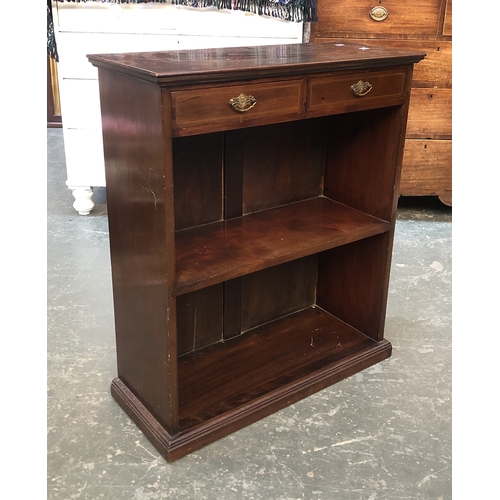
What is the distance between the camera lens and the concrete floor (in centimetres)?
164

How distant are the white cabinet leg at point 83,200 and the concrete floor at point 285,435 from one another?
88cm

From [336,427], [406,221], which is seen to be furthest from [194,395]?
[406,221]

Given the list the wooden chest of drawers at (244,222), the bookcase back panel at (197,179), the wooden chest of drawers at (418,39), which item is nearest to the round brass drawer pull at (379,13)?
the wooden chest of drawers at (418,39)

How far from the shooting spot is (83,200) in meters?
3.39

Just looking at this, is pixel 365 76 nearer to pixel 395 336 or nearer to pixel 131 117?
pixel 131 117

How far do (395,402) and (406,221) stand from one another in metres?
1.66

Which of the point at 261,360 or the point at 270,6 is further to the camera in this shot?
the point at 270,6

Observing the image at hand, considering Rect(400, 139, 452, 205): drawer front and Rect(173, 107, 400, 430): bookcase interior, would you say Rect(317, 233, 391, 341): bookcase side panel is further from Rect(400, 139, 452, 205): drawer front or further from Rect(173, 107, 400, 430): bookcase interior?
Rect(400, 139, 452, 205): drawer front

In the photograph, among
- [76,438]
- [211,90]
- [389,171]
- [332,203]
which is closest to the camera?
[211,90]

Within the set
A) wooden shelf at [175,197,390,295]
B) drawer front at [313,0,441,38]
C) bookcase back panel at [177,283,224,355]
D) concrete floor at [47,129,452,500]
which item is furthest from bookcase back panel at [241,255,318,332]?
drawer front at [313,0,441,38]

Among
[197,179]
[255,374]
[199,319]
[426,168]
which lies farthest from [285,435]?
[426,168]

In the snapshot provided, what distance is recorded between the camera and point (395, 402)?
6.56ft

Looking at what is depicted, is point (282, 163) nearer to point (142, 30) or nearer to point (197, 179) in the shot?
point (197, 179)

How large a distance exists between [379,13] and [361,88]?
4.63ft
